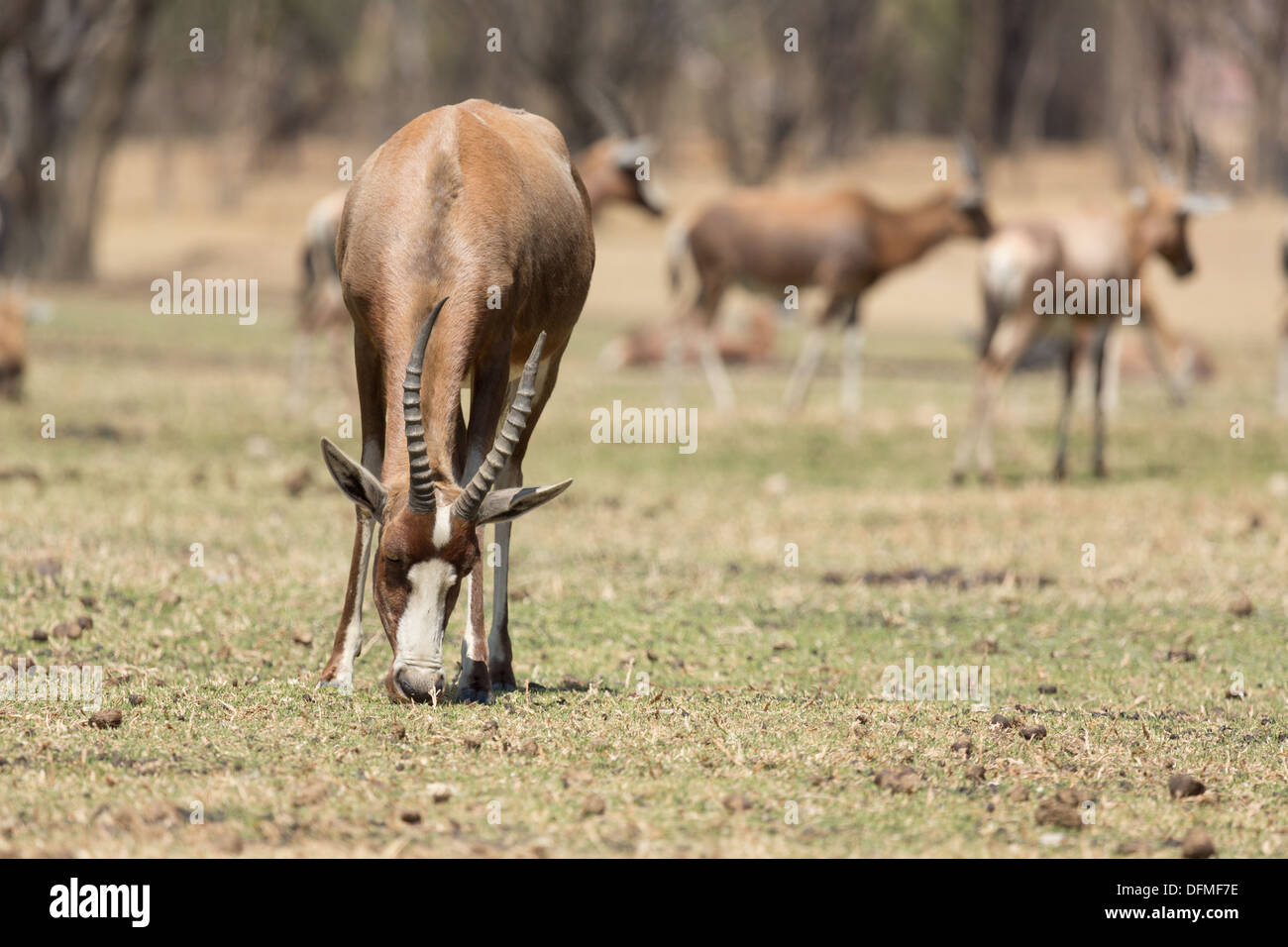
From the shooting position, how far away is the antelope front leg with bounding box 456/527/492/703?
618 cm

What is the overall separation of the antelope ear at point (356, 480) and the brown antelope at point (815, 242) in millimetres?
12030

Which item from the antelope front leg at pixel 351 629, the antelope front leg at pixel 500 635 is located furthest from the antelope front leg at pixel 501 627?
the antelope front leg at pixel 351 629

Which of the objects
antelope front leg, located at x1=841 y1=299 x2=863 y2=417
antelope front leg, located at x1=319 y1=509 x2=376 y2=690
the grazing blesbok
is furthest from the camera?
antelope front leg, located at x1=841 y1=299 x2=863 y2=417

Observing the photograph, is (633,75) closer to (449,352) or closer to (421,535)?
(449,352)

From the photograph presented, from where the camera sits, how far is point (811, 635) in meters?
8.09

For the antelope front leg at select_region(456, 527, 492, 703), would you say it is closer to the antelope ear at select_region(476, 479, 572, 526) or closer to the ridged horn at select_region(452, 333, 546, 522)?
the antelope ear at select_region(476, 479, 572, 526)

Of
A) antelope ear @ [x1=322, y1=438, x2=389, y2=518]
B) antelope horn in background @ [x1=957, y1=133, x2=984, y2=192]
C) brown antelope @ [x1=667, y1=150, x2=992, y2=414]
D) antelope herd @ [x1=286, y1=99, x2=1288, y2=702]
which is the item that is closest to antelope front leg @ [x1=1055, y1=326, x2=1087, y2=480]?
brown antelope @ [x1=667, y1=150, x2=992, y2=414]

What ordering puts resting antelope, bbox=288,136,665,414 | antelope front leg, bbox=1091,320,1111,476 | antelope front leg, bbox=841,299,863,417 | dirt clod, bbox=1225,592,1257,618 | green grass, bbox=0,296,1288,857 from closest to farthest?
green grass, bbox=0,296,1288,857 → dirt clod, bbox=1225,592,1257,618 → antelope front leg, bbox=1091,320,1111,476 → resting antelope, bbox=288,136,665,414 → antelope front leg, bbox=841,299,863,417

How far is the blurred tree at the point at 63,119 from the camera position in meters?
28.2

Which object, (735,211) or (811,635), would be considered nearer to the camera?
(811,635)
